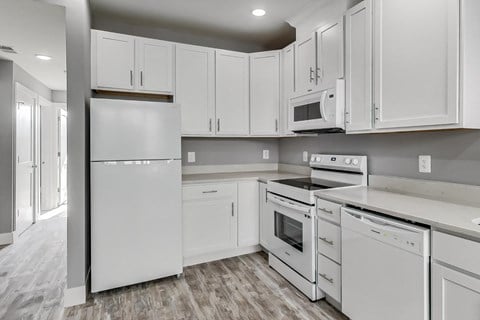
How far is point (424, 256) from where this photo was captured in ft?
4.45

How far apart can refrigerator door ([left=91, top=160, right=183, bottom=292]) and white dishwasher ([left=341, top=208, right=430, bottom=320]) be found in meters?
1.50

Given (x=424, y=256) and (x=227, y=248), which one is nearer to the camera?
(x=424, y=256)

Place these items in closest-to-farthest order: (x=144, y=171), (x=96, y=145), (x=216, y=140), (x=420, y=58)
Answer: (x=420, y=58) < (x=96, y=145) < (x=144, y=171) < (x=216, y=140)

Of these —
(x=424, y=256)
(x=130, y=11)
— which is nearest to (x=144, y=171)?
(x=130, y=11)

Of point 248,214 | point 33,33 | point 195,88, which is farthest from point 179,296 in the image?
point 33,33

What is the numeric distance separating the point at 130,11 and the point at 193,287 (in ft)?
9.03

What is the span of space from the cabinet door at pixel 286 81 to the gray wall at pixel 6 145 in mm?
3461

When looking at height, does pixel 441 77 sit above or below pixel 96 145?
above

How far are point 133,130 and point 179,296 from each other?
1.48 m

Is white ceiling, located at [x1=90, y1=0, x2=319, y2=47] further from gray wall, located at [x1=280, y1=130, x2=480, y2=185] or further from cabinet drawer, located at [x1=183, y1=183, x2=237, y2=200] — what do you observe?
cabinet drawer, located at [x1=183, y1=183, x2=237, y2=200]

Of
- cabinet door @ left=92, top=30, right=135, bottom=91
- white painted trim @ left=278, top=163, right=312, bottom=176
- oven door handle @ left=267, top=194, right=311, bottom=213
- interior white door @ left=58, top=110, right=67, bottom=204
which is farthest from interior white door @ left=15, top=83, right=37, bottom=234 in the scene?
white painted trim @ left=278, top=163, right=312, bottom=176

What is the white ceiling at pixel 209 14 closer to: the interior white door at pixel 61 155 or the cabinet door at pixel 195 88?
the cabinet door at pixel 195 88

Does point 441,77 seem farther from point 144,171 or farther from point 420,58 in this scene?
point 144,171

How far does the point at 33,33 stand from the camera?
9.25 feet
